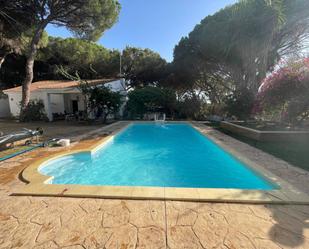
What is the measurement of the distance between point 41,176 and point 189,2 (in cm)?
1461

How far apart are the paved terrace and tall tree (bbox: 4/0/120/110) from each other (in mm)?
13590

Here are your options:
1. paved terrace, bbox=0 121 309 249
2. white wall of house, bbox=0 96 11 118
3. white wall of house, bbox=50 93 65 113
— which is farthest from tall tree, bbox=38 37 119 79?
paved terrace, bbox=0 121 309 249

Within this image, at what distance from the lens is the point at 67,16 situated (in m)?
13.5

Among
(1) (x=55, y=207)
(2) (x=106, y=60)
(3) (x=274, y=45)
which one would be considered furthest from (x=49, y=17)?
(3) (x=274, y=45)

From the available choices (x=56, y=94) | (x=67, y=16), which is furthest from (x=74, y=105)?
(x=67, y=16)

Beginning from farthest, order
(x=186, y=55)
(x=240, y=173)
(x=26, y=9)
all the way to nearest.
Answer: (x=186, y=55), (x=26, y=9), (x=240, y=173)

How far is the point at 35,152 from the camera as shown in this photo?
580cm

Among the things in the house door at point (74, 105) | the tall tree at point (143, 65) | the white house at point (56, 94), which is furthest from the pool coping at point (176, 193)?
the tall tree at point (143, 65)

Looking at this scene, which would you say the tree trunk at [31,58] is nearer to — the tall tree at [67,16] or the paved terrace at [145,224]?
the tall tree at [67,16]

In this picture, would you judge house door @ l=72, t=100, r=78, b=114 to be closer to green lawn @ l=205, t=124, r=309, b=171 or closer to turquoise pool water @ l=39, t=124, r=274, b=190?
turquoise pool water @ l=39, t=124, r=274, b=190

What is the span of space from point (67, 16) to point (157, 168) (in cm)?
1409

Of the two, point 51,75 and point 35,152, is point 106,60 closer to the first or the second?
point 51,75

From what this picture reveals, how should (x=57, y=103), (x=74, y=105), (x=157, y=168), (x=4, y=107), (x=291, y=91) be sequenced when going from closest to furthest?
(x=157, y=168) < (x=291, y=91) < (x=57, y=103) < (x=74, y=105) < (x=4, y=107)

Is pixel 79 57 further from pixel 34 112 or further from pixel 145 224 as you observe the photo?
pixel 145 224
